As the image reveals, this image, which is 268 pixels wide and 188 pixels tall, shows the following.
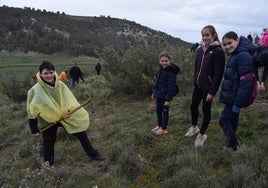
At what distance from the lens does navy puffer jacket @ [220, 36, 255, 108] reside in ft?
16.5

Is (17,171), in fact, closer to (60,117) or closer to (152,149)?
(60,117)

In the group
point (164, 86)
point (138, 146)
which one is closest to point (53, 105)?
point (138, 146)

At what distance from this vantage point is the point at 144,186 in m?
5.21

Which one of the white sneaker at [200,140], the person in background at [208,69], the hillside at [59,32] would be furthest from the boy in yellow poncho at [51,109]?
the hillside at [59,32]

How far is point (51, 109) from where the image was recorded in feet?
19.4

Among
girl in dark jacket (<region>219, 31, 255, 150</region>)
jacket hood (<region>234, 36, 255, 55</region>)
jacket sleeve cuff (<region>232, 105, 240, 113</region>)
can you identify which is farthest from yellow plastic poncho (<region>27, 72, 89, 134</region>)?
jacket hood (<region>234, 36, 255, 55</region>)

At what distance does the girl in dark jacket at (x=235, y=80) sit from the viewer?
16.5 ft

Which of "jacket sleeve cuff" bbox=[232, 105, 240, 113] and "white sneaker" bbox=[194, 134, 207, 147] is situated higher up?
"jacket sleeve cuff" bbox=[232, 105, 240, 113]

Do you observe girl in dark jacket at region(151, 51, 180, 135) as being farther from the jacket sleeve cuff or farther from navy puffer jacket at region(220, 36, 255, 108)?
the jacket sleeve cuff

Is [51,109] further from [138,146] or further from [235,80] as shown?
[235,80]

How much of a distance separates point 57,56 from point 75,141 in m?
63.1

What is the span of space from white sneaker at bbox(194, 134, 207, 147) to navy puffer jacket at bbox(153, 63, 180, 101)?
947mm

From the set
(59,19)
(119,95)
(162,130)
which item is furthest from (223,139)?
(59,19)

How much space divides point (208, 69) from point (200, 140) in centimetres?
106
